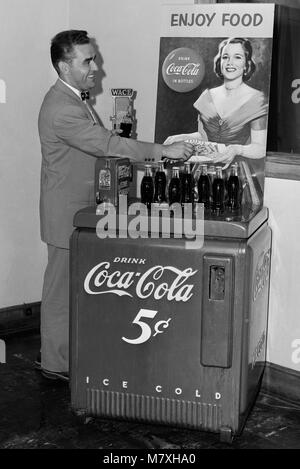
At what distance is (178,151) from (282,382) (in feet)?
3.95

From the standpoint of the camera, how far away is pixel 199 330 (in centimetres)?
298

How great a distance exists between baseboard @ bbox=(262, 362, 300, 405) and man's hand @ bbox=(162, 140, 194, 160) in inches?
43.1

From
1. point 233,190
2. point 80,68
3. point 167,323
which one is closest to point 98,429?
point 167,323

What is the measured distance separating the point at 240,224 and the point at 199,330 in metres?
0.46

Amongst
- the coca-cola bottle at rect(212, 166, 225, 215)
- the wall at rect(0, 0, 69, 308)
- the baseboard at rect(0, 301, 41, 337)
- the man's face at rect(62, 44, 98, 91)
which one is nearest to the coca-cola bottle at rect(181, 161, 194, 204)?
the coca-cola bottle at rect(212, 166, 225, 215)

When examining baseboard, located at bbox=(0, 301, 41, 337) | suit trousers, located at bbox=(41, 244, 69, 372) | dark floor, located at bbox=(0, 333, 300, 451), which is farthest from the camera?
baseboard, located at bbox=(0, 301, 41, 337)

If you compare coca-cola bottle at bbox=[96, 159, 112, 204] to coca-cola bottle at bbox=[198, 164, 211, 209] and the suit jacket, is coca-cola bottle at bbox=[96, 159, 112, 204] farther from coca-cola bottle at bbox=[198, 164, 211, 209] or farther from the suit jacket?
coca-cola bottle at bbox=[198, 164, 211, 209]

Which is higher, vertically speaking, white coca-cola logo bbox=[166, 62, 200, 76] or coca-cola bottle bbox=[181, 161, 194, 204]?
white coca-cola logo bbox=[166, 62, 200, 76]

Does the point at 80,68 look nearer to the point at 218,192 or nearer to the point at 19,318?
the point at 218,192

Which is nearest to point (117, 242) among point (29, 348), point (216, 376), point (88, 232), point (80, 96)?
point (88, 232)

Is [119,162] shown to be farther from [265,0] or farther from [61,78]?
[265,0]

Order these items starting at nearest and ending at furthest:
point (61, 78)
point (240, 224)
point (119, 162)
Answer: point (240, 224), point (119, 162), point (61, 78)

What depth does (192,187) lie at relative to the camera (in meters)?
3.29

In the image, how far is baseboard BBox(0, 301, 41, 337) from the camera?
436 centimetres
